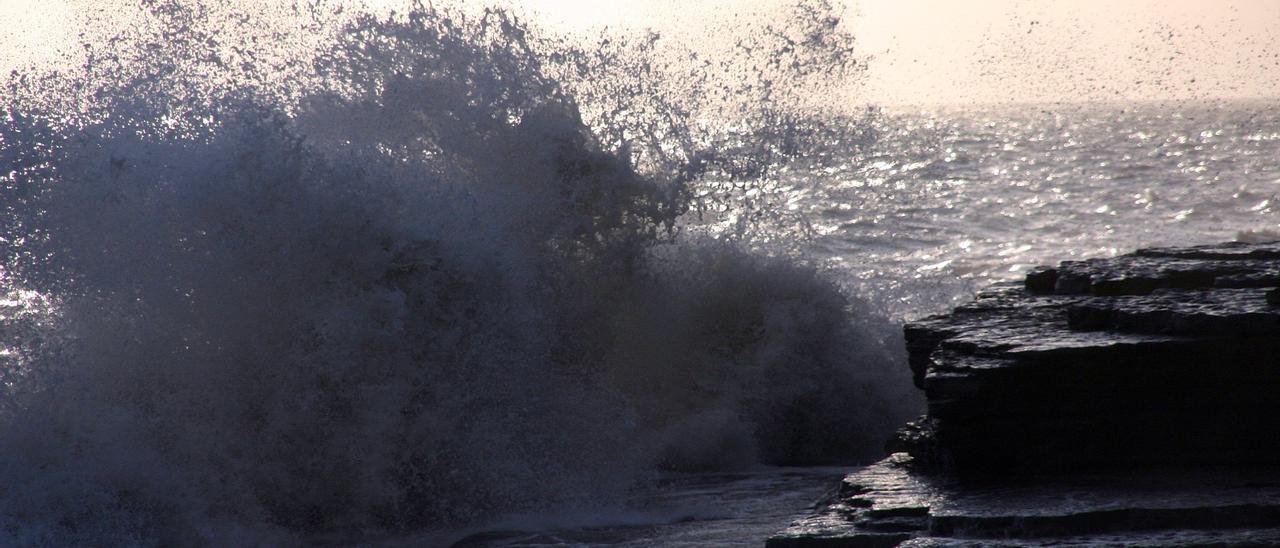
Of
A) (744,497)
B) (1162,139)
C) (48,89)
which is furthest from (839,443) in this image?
(1162,139)

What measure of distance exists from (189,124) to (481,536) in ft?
9.09

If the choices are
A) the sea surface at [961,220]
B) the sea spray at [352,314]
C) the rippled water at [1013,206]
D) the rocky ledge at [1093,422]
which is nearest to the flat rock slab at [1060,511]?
the rocky ledge at [1093,422]

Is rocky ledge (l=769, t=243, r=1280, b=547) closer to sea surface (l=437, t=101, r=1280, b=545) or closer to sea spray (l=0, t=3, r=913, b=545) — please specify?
sea surface (l=437, t=101, r=1280, b=545)

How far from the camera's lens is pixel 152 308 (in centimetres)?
580

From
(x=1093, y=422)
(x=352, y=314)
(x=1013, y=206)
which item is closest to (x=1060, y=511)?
(x=1093, y=422)

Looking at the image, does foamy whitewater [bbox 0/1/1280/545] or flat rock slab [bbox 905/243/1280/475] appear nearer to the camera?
flat rock slab [bbox 905/243/1280/475]

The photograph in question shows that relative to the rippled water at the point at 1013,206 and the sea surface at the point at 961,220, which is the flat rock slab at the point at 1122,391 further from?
the rippled water at the point at 1013,206

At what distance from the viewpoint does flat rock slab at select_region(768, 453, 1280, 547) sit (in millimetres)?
3137

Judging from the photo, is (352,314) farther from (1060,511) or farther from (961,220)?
(961,220)

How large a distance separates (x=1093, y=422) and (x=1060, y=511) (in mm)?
582

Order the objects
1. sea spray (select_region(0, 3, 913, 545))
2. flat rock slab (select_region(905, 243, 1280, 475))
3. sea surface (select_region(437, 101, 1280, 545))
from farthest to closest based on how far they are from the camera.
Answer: sea spray (select_region(0, 3, 913, 545)) < sea surface (select_region(437, 101, 1280, 545)) < flat rock slab (select_region(905, 243, 1280, 475))

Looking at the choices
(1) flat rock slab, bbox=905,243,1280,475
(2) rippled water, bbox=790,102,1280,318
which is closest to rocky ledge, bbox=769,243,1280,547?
(1) flat rock slab, bbox=905,243,1280,475

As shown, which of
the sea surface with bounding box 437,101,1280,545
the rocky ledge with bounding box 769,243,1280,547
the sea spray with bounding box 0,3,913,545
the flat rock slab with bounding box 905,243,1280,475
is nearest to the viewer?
the rocky ledge with bounding box 769,243,1280,547

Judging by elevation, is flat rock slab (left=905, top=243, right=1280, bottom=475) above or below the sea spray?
below
